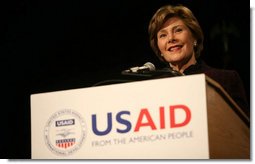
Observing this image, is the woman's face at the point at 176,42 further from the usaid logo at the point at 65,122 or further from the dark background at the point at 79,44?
the usaid logo at the point at 65,122

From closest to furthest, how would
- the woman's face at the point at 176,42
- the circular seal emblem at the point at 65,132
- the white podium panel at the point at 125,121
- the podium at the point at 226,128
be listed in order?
the podium at the point at 226,128, the white podium panel at the point at 125,121, the woman's face at the point at 176,42, the circular seal emblem at the point at 65,132

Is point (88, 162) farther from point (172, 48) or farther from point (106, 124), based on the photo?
point (172, 48)

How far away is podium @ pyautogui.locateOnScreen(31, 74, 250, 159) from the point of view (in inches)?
122

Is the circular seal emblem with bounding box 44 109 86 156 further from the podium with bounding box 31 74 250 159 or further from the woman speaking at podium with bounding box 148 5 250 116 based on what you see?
the woman speaking at podium with bounding box 148 5 250 116

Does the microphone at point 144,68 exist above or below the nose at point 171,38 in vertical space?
below

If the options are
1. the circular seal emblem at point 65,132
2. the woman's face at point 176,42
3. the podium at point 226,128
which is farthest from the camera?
the circular seal emblem at point 65,132

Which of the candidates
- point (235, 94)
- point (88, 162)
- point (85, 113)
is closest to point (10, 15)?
point (85, 113)

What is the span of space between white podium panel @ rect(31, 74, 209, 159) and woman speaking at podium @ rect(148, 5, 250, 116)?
11 cm

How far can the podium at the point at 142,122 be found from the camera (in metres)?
3.11

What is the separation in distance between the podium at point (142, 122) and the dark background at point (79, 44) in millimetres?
141

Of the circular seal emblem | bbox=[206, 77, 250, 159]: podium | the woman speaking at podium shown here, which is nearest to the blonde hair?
the woman speaking at podium

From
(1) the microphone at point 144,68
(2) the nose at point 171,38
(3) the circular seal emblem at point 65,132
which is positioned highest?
(2) the nose at point 171,38

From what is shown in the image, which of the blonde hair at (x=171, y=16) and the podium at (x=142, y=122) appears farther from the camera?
the blonde hair at (x=171, y=16)

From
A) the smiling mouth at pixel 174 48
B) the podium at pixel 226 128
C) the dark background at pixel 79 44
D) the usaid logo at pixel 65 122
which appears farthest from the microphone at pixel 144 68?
the usaid logo at pixel 65 122
